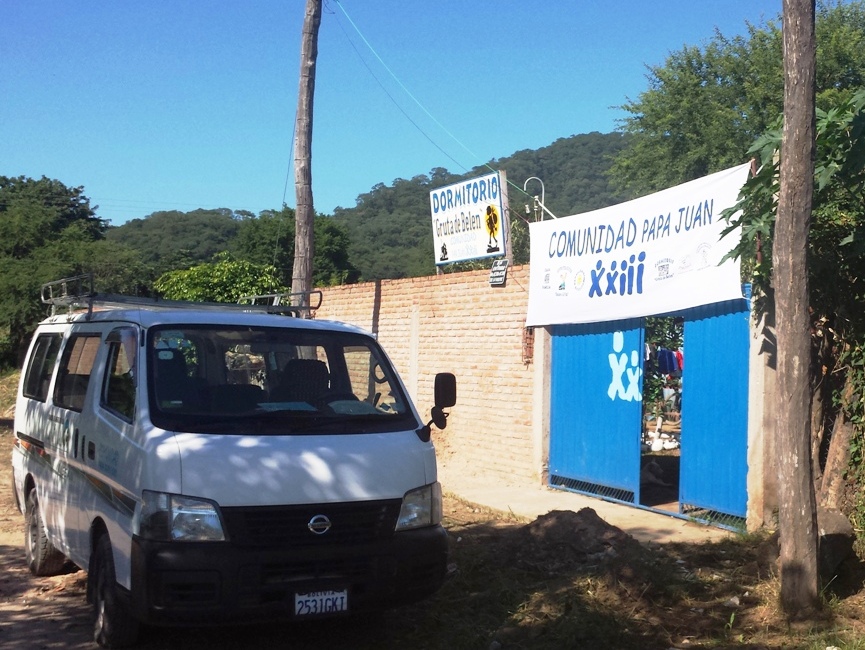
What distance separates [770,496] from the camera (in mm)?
8234

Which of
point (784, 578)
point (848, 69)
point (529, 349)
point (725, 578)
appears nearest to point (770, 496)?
point (725, 578)

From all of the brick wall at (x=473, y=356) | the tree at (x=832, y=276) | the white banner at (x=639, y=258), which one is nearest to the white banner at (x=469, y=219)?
the brick wall at (x=473, y=356)

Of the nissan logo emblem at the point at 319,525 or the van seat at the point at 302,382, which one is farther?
the van seat at the point at 302,382

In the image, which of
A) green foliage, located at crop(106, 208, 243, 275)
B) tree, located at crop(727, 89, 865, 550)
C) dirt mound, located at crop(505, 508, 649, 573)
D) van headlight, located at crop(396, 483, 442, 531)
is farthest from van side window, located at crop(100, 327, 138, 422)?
green foliage, located at crop(106, 208, 243, 275)

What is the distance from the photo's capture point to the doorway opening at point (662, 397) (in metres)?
13.4

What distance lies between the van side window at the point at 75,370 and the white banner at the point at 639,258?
5327 millimetres

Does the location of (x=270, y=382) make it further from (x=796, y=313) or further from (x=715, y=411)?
(x=715, y=411)

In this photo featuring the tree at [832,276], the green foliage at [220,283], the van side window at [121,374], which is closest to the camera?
the van side window at [121,374]

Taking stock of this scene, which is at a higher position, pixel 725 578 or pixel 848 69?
pixel 848 69

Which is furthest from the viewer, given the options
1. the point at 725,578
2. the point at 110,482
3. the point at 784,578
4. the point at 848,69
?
the point at 848,69

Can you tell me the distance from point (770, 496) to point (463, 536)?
2.75 metres

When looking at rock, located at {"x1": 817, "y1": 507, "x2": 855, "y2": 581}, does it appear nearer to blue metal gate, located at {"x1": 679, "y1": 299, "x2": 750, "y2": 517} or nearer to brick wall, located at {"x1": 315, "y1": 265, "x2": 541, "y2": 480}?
blue metal gate, located at {"x1": 679, "y1": 299, "x2": 750, "y2": 517}

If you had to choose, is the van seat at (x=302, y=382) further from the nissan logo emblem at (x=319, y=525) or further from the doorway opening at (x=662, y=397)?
the doorway opening at (x=662, y=397)

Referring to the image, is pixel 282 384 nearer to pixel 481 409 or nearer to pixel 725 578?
pixel 725 578
